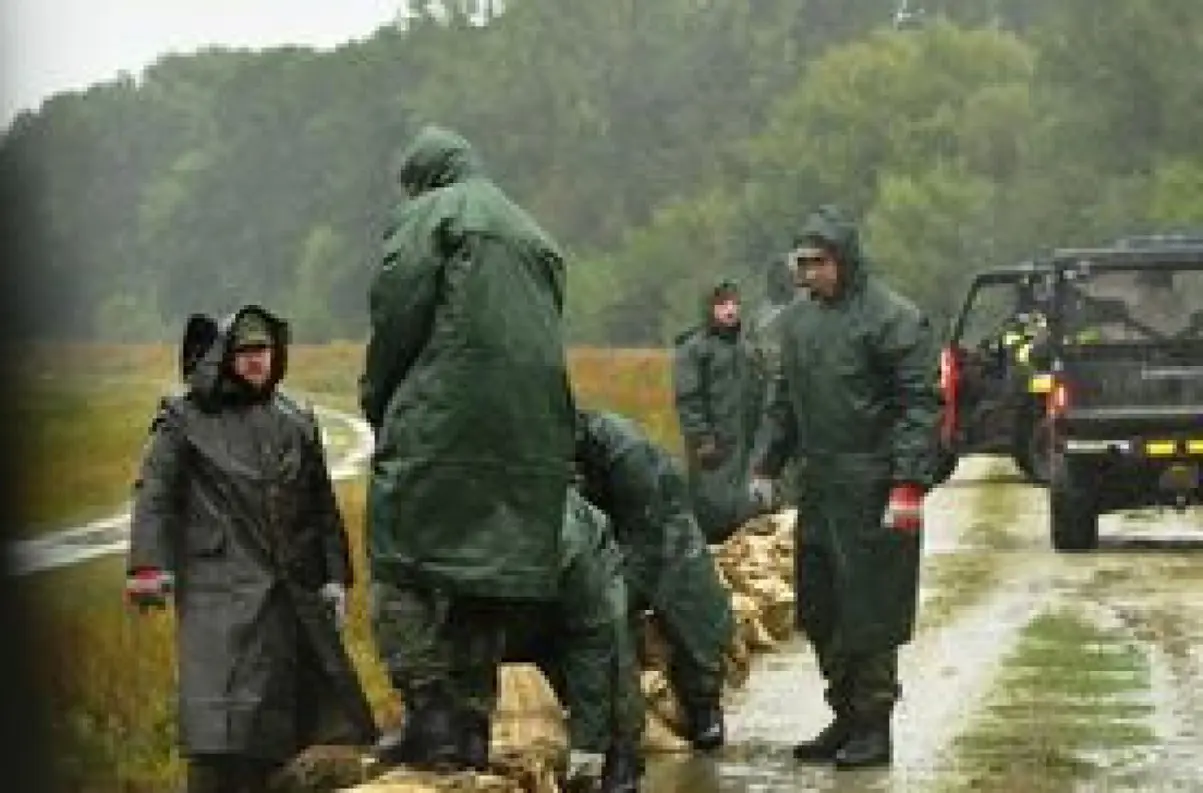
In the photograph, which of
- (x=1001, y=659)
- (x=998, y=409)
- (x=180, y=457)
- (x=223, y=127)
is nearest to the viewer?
(x=180, y=457)

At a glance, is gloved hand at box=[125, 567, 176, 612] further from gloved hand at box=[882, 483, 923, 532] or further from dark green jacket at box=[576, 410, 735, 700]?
gloved hand at box=[882, 483, 923, 532]

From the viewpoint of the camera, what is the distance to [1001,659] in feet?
40.9

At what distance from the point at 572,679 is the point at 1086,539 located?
11.2m

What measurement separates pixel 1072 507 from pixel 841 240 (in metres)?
9.49

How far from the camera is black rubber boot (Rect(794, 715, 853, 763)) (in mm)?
9508

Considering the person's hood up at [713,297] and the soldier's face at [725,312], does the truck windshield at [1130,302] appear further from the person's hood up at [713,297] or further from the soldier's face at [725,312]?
the soldier's face at [725,312]

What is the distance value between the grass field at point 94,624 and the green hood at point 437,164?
1.01 metres

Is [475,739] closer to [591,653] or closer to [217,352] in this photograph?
[591,653]

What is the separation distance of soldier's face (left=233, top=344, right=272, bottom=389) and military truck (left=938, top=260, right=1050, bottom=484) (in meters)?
16.2

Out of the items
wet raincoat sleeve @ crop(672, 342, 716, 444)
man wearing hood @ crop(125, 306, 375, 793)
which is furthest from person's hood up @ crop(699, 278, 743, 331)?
man wearing hood @ crop(125, 306, 375, 793)

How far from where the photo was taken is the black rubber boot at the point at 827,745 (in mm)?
9508

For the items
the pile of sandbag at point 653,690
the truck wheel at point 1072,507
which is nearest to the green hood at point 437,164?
the pile of sandbag at point 653,690

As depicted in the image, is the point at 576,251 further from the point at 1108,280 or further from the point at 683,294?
the point at 1108,280

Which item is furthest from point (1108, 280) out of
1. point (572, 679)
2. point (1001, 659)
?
point (572, 679)
